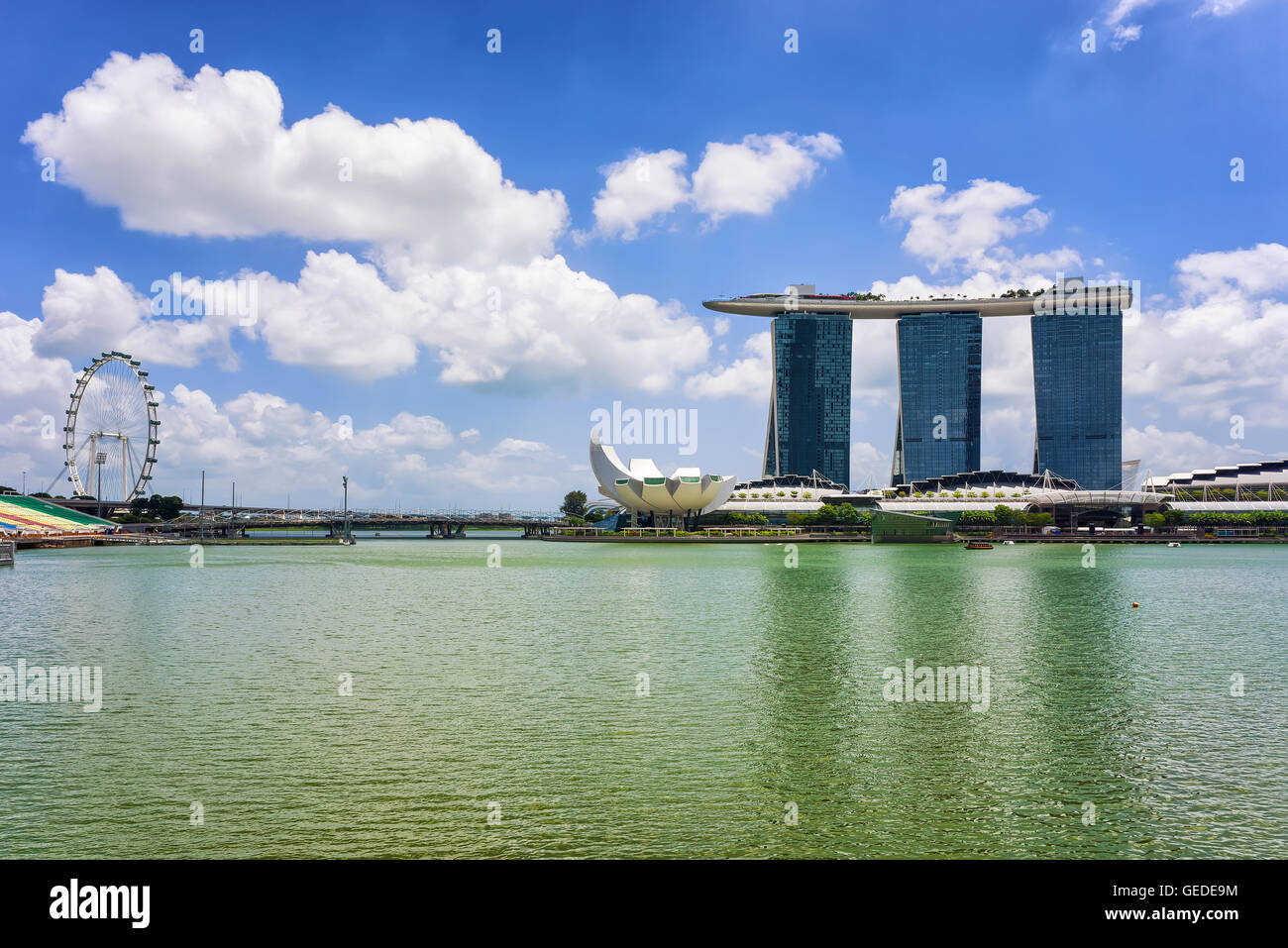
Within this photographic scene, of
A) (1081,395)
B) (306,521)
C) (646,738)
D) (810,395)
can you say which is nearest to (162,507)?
(306,521)

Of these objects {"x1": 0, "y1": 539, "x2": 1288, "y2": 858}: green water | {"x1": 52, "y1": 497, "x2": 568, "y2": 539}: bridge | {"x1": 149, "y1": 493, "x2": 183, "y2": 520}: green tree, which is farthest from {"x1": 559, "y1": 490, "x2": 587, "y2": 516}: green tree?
{"x1": 0, "y1": 539, "x2": 1288, "y2": 858}: green water

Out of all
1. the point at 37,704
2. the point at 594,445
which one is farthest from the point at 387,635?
the point at 594,445

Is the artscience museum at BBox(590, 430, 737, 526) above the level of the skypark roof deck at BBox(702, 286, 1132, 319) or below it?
below

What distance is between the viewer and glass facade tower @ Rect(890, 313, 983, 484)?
6147 inches

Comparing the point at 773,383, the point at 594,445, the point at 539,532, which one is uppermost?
the point at 773,383

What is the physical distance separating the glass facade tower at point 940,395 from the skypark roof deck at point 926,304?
112 inches

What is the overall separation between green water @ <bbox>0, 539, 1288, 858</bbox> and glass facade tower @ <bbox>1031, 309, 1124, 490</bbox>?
13461cm

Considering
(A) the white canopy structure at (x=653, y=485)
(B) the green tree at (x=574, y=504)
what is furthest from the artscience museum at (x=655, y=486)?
(B) the green tree at (x=574, y=504)

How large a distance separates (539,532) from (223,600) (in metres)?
116

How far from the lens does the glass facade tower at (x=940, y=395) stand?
156 metres

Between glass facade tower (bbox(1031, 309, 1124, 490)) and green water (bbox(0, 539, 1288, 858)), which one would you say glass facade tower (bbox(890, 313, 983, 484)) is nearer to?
glass facade tower (bbox(1031, 309, 1124, 490))

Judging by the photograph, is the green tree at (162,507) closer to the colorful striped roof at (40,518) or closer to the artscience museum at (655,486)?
the colorful striped roof at (40,518)
